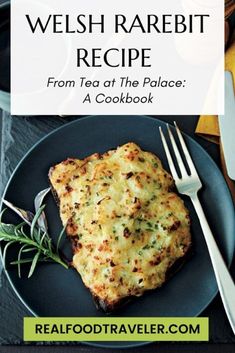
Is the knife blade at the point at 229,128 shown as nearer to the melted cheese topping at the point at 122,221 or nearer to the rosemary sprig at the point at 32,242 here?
the melted cheese topping at the point at 122,221

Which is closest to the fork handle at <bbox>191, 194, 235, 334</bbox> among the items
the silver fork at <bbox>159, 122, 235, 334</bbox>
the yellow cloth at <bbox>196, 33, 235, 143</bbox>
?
the silver fork at <bbox>159, 122, 235, 334</bbox>

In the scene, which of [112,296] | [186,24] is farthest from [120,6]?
[112,296]

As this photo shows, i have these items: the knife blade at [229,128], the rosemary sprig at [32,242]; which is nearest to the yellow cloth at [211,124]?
the knife blade at [229,128]

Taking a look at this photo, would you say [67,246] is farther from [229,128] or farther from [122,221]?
[229,128]

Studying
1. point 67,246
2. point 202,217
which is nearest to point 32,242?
point 67,246
